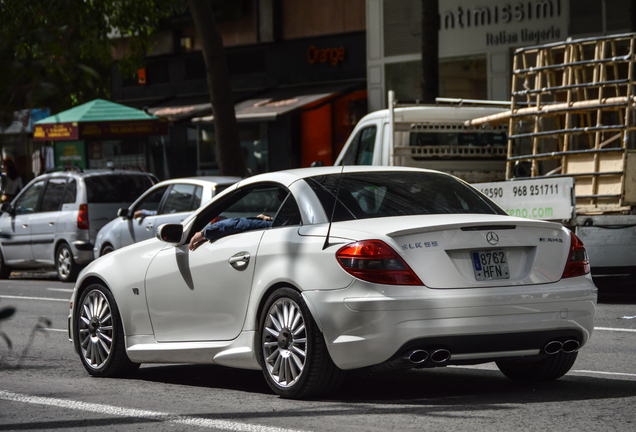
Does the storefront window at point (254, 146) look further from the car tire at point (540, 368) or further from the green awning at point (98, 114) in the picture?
the car tire at point (540, 368)

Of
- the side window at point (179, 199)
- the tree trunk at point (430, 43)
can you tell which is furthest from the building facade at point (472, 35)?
the side window at point (179, 199)

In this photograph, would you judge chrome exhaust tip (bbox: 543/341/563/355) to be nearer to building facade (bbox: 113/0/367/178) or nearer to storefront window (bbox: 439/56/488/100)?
storefront window (bbox: 439/56/488/100)

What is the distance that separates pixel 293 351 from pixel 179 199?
807 centimetres

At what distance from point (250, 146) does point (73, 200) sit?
10.8 meters

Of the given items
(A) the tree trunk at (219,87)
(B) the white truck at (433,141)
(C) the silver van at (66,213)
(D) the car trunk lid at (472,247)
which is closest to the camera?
(D) the car trunk lid at (472,247)

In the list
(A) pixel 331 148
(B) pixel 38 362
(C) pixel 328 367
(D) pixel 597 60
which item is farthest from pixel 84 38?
(A) pixel 331 148

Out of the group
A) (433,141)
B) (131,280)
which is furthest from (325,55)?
(131,280)

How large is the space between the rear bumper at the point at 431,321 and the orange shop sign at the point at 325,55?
19361 mm

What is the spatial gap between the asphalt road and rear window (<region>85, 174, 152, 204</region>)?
329 inches

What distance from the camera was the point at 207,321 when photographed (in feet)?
21.1

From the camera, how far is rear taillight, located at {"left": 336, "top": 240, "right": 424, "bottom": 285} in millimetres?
5465

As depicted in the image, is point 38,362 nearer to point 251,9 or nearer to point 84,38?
point 84,38

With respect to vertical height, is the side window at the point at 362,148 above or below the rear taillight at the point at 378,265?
above

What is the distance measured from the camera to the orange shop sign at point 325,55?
80.7 feet
